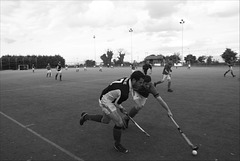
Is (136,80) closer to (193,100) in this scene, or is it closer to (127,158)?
(127,158)

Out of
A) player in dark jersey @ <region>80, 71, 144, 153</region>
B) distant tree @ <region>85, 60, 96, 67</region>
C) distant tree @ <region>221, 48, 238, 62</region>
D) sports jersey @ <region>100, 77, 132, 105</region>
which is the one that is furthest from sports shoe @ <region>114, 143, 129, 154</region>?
distant tree @ <region>85, 60, 96, 67</region>

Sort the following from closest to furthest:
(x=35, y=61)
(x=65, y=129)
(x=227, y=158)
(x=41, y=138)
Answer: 1. (x=227, y=158)
2. (x=41, y=138)
3. (x=65, y=129)
4. (x=35, y=61)

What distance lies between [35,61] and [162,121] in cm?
7904

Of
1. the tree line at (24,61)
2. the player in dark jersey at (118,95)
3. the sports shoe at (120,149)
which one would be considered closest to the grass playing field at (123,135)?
the sports shoe at (120,149)

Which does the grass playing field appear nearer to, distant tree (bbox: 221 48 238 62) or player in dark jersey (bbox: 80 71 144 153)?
player in dark jersey (bbox: 80 71 144 153)

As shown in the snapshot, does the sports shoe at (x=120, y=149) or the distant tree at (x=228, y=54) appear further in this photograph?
the distant tree at (x=228, y=54)

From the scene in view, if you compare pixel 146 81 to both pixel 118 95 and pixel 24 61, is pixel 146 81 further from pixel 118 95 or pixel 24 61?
pixel 24 61

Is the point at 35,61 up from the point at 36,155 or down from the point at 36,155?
up

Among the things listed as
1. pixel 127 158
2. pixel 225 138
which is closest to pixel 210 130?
pixel 225 138

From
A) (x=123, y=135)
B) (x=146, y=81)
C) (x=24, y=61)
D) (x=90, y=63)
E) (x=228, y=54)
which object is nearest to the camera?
(x=146, y=81)

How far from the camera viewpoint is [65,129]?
17.6 feet

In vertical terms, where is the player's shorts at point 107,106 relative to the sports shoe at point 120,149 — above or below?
above

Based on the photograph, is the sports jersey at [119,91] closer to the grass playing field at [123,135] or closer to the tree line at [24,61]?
the grass playing field at [123,135]

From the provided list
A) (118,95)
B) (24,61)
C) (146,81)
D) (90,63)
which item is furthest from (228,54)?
(24,61)
